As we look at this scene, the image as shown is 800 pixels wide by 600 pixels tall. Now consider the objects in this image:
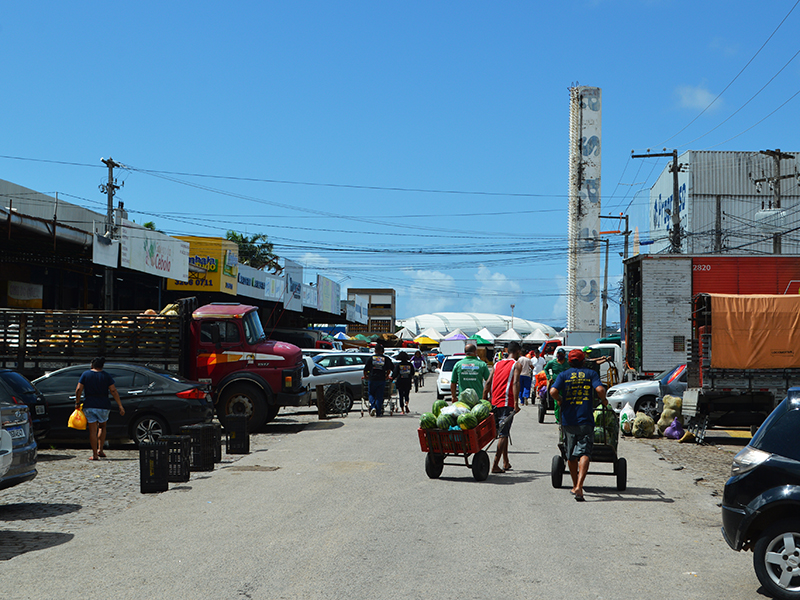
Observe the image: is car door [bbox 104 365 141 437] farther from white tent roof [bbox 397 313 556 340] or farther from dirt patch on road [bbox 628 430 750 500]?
white tent roof [bbox 397 313 556 340]

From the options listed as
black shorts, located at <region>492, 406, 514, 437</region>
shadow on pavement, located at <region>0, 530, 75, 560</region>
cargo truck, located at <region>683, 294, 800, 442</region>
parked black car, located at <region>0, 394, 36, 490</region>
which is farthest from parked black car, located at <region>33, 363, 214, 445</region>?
cargo truck, located at <region>683, 294, 800, 442</region>

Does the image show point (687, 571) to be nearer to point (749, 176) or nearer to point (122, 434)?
point (122, 434)

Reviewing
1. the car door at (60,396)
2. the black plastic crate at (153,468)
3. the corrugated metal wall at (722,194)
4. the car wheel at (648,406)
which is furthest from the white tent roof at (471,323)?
the black plastic crate at (153,468)

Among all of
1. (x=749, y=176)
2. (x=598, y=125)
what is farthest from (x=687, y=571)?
(x=598, y=125)

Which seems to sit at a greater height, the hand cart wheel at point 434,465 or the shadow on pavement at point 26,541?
the hand cart wheel at point 434,465

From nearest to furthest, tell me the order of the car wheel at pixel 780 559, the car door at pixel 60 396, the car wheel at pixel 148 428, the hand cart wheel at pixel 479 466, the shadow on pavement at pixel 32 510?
the car wheel at pixel 780 559, the shadow on pavement at pixel 32 510, the hand cart wheel at pixel 479 466, the car wheel at pixel 148 428, the car door at pixel 60 396

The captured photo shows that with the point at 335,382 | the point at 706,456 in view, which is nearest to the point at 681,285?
the point at 706,456

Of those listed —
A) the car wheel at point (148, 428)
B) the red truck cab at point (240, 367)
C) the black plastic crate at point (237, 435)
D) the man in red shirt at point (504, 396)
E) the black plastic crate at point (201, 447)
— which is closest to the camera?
the man in red shirt at point (504, 396)

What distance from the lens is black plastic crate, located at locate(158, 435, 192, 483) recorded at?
11531 mm

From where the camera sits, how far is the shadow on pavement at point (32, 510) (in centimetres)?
940

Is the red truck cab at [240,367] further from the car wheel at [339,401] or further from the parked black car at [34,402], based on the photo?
the parked black car at [34,402]

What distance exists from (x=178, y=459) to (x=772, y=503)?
815cm

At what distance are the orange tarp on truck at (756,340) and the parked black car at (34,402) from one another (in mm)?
12861

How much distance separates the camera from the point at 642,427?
18578mm
